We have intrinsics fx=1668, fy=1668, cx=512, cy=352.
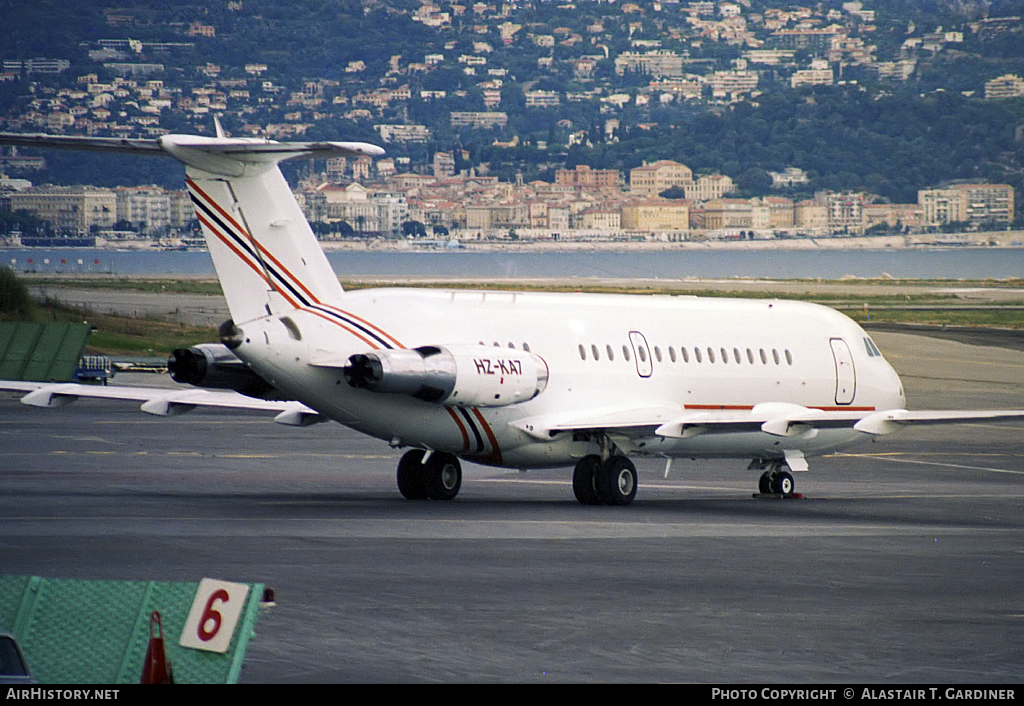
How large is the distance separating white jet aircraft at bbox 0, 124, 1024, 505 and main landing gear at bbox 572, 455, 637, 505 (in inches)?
1.1

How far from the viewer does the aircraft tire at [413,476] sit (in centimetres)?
2708

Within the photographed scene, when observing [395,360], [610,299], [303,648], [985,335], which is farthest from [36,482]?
[985,335]

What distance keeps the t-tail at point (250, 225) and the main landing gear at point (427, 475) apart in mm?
3652

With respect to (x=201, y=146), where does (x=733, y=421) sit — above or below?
below

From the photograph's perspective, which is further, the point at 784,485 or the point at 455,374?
the point at 784,485

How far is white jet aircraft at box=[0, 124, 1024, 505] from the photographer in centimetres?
2400

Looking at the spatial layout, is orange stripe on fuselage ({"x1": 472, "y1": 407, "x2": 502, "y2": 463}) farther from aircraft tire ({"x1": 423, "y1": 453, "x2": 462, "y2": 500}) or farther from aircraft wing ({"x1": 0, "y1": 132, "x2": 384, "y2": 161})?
aircraft wing ({"x1": 0, "y1": 132, "x2": 384, "y2": 161})

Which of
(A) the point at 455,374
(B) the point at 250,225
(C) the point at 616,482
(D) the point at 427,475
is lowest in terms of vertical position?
(C) the point at 616,482

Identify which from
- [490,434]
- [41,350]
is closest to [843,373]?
[490,434]

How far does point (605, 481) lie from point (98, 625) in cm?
1709

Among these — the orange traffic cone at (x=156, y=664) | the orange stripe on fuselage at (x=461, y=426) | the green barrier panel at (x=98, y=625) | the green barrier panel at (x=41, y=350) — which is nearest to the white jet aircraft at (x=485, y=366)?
the orange stripe on fuselage at (x=461, y=426)

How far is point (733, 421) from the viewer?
25984 mm

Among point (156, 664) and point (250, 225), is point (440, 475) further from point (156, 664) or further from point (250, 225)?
point (156, 664)
